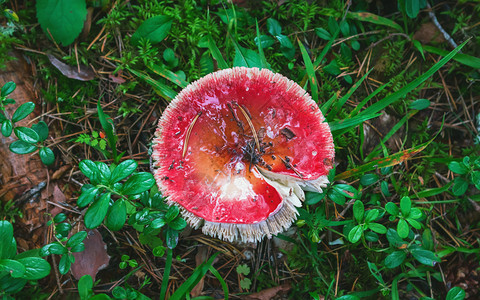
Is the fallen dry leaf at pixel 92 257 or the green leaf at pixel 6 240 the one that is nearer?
the green leaf at pixel 6 240

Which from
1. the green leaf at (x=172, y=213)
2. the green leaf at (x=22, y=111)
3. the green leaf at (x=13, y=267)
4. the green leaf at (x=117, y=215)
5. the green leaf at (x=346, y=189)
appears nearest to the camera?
the green leaf at (x=13, y=267)

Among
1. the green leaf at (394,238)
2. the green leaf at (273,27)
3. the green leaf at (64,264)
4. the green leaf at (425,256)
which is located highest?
the green leaf at (273,27)

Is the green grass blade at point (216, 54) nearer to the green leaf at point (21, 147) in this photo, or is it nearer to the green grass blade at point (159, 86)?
the green grass blade at point (159, 86)

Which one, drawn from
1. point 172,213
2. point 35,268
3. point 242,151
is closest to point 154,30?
point 242,151

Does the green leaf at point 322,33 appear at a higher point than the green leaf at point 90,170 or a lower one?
higher

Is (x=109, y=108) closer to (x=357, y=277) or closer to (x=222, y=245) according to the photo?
(x=222, y=245)

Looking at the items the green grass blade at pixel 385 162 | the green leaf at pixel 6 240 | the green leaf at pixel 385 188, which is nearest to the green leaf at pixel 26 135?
the green leaf at pixel 6 240

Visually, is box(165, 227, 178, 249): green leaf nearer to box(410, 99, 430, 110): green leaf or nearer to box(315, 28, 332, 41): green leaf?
box(315, 28, 332, 41): green leaf
